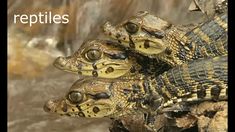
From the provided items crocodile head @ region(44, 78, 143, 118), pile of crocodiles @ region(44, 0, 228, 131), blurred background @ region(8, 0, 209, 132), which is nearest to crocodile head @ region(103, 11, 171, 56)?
pile of crocodiles @ region(44, 0, 228, 131)

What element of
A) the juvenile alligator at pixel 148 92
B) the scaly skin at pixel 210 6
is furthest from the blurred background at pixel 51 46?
the juvenile alligator at pixel 148 92

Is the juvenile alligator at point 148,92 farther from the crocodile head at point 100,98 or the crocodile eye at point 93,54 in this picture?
the crocodile eye at point 93,54

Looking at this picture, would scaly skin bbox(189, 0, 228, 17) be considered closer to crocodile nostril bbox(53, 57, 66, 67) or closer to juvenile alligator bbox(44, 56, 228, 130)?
juvenile alligator bbox(44, 56, 228, 130)

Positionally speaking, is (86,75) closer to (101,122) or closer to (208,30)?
(101,122)

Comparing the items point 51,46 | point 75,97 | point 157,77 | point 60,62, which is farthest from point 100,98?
point 51,46
